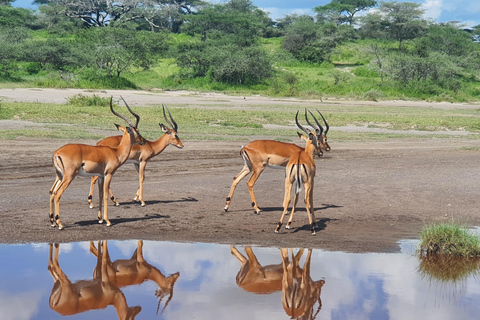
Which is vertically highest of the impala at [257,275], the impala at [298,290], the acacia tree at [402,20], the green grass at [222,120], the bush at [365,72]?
the acacia tree at [402,20]

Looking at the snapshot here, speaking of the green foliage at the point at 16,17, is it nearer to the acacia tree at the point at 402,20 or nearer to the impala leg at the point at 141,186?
the acacia tree at the point at 402,20

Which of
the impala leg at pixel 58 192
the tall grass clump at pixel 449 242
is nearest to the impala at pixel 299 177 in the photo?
the tall grass clump at pixel 449 242

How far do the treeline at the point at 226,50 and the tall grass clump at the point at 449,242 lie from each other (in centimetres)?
3355

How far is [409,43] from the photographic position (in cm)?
6719

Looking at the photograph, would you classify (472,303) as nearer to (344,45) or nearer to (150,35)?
(150,35)

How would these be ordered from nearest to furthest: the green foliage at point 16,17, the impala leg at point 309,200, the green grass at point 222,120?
1. the impala leg at point 309,200
2. the green grass at point 222,120
3. the green foliage at point 16,17

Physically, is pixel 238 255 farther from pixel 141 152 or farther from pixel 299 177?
pixel 141 152

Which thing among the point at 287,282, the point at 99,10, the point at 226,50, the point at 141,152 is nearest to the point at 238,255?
the point at 287,282

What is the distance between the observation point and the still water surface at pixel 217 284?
6.53m

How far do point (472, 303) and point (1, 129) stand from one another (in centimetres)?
1666

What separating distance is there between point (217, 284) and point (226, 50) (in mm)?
44209

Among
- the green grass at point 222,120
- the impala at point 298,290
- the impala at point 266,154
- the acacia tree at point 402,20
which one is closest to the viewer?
the impala at point 298,290

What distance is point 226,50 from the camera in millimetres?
50531

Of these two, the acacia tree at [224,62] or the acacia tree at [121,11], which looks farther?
the acacia tree at [121,11]
